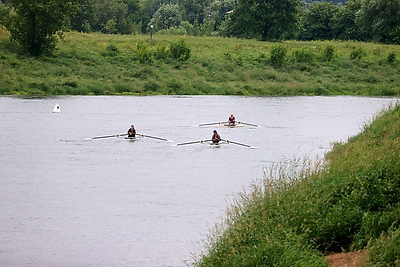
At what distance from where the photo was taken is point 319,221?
1750 cm

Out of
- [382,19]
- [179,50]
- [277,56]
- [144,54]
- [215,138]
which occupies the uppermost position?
[382,19]

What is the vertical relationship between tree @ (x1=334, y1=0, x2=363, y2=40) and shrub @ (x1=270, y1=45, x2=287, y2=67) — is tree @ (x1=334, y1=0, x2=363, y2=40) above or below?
above

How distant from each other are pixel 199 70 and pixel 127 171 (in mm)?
52501

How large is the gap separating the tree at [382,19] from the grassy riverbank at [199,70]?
34.1 feet

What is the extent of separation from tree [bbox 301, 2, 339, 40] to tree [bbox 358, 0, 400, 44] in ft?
43.9

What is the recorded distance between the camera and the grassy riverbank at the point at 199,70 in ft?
251

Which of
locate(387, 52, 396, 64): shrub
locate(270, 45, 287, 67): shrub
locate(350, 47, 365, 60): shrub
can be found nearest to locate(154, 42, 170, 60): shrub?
locate(270, 45, 287, 67): shrub

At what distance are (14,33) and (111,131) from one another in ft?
110

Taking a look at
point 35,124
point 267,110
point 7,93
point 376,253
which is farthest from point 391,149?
point 7,93

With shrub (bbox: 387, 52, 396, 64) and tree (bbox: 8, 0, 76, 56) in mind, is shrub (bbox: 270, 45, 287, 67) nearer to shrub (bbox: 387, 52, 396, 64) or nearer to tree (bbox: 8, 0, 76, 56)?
shrub (bbox: 387, 52, 396, 64)

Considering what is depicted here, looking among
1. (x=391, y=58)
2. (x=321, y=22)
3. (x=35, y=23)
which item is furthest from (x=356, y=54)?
(x=35, y=23)

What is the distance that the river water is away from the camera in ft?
74.1

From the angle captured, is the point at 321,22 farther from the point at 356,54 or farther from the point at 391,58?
the point at 391,58

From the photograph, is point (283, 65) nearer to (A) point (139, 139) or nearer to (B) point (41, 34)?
(B) point (41, 34)
